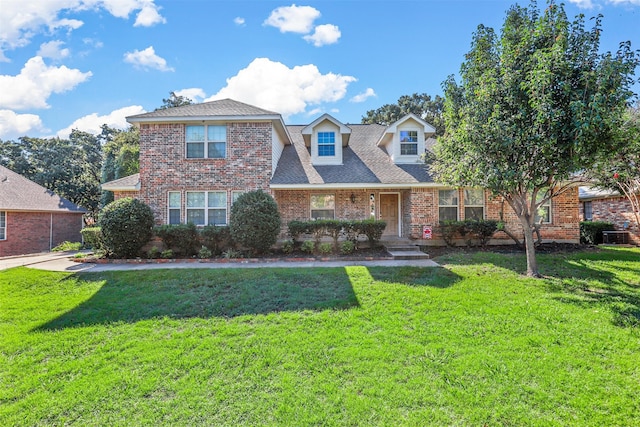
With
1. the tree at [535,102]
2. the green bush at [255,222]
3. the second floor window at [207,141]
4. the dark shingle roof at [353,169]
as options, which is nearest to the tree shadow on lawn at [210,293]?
the green bush at [255,222]

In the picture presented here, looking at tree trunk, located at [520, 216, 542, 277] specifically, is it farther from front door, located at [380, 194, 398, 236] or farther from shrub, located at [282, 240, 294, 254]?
shrub, located at [282, 240, 294, 254]

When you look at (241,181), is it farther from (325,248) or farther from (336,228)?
(325,248)

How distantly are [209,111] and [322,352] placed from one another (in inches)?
441

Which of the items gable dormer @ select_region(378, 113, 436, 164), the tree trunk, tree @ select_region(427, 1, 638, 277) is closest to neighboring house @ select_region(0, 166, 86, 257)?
gable dormer @ select_region(378, 113, 436, 164)

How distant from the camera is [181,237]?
10.5 meters

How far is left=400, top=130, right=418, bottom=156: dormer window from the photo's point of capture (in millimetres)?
13234

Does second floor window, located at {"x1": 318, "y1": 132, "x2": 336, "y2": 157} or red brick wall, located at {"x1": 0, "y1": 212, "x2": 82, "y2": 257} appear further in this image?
red brick wall, located at {"x1": 0, "y1": 212, "x2": 82, "y2": 257}

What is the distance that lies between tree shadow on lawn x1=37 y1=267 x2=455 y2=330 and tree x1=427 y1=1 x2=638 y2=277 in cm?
320

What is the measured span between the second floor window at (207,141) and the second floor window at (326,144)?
4236 millimetres

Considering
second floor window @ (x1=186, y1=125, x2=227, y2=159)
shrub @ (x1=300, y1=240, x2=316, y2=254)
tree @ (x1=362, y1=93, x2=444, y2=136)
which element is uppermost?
tree @ (x1=362, y1=93, x2=444, y2=136)

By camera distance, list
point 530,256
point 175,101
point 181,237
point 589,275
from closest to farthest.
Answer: point 589,275 < point 530,256 < point 181,237 < point 175,101

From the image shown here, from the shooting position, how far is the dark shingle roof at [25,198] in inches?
607

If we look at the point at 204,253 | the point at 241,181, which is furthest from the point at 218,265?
the point at 241,181

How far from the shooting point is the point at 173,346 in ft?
13.5
